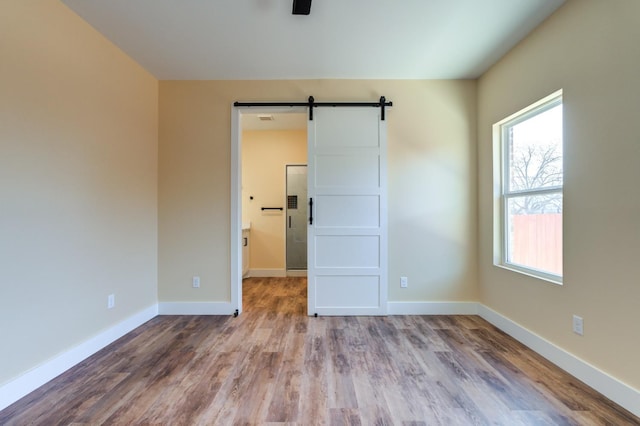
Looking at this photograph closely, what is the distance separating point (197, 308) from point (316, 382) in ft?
6.11

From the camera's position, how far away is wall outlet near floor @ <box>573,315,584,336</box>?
6.29ft

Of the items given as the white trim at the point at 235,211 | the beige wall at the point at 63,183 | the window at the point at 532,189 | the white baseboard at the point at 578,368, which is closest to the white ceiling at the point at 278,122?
the white trim at the point at 235,211

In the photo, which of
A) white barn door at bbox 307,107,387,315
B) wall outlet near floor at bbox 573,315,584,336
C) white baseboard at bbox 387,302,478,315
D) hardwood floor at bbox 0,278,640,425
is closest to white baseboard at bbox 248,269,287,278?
white barn door at bbox 307,107,387,315

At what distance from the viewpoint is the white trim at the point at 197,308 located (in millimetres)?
3158

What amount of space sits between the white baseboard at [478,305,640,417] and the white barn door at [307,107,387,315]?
1.26 m

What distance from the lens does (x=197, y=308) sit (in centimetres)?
316

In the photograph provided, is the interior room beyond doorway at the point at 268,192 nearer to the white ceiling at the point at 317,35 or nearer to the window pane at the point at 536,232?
the white ceiling at the point at 317,35

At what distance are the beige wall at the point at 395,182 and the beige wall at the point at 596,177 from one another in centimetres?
85

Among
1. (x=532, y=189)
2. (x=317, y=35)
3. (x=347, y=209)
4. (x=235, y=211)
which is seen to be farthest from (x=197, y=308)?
(x=532, y=189)

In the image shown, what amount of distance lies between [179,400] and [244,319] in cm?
134

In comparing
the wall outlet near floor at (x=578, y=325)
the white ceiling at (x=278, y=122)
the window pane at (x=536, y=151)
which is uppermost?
the white ceiling at (x=278, y=122)

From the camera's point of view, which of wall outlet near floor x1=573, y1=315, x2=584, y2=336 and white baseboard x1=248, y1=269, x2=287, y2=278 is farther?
white baseboard x1=248, y1=269, x2=287, y2=278

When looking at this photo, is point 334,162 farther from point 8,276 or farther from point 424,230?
point 8,276

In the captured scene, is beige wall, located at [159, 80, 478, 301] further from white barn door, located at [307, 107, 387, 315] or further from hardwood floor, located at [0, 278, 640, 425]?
hardwood floor, located at [0, 278, 640, 425]
